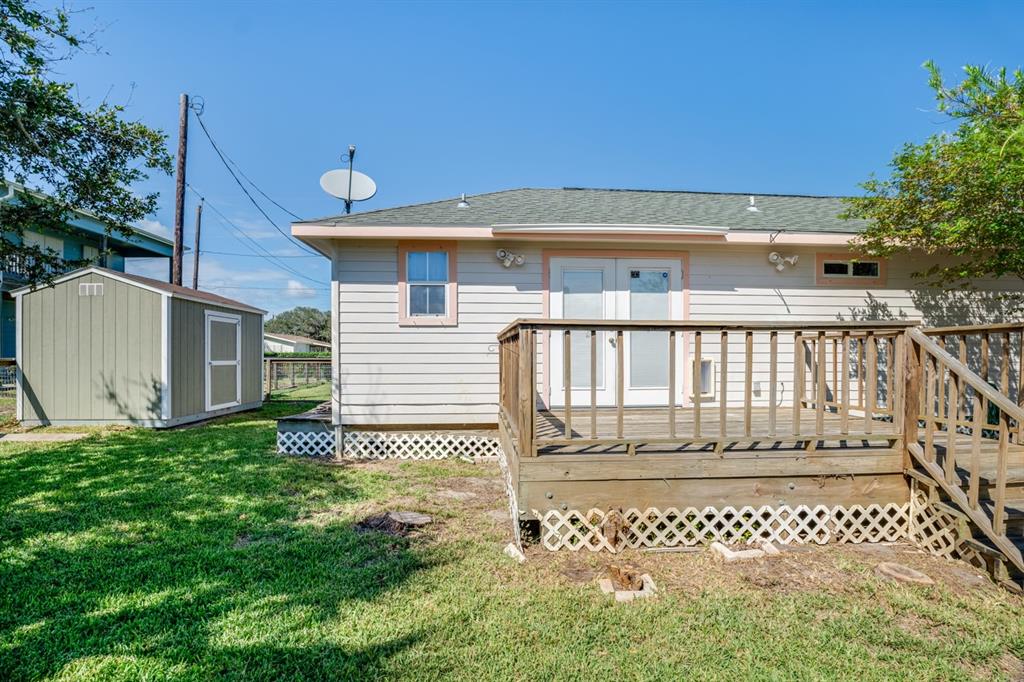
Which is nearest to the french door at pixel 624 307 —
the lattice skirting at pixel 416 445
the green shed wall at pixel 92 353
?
the lattice skirting at pixel 416 445

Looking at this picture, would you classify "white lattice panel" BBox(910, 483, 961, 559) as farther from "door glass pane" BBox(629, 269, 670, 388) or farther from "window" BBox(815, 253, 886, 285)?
"window" BBox(815, 253, 886, 285)

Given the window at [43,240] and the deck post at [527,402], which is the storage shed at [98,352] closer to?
the deck post at [527,402]

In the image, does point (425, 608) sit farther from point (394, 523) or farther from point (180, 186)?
point (180, 186)

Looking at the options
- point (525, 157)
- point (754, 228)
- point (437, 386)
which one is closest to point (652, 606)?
point (437, 386)

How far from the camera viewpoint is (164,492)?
4605 mm

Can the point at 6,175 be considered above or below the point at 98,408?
above

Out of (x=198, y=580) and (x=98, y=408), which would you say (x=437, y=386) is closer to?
(x=198, y=580)

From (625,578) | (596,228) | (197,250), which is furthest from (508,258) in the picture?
(197,250)

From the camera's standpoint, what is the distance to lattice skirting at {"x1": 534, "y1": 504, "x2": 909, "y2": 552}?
11.0ft

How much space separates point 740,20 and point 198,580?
11.1 m

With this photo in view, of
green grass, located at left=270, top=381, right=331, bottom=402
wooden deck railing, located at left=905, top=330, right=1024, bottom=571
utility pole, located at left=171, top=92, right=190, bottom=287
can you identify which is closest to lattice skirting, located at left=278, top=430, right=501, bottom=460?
wooden deck railing, located at left=905, top=330, right=1024, bottom=571

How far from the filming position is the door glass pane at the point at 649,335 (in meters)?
A: 6.07

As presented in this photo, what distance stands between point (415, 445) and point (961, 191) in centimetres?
671

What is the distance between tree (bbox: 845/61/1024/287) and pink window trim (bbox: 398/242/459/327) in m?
4.97
